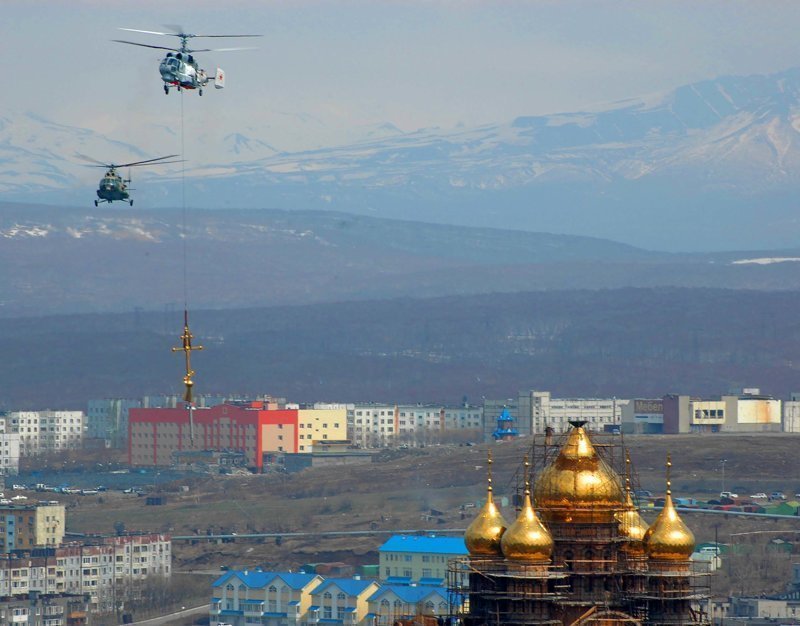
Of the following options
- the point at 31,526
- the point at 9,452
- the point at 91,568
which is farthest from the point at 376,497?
the point at 9,452

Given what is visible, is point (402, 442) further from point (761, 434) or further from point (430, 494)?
point (430, 494)

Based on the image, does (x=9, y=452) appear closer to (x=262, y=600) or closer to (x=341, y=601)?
(x=262, y=600)

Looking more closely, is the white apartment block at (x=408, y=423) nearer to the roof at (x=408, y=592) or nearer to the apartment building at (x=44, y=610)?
the apartment building at (x=44, y=610)

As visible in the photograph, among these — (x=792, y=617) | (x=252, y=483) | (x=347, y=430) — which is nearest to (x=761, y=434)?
(x=252, y=483)

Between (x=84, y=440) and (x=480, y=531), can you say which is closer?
(x=480, y=531)

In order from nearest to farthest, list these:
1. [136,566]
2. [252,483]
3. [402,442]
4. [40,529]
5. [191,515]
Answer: [136,566], [40,529], [191,515], [252,483], [402,442]

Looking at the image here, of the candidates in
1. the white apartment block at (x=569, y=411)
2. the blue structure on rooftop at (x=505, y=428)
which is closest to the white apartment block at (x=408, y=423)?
the white apartment block at (x=569, y=411)
